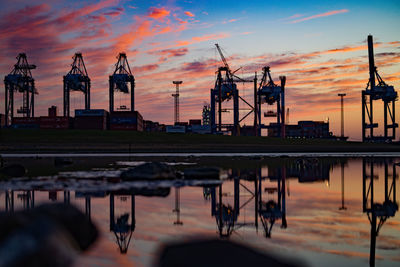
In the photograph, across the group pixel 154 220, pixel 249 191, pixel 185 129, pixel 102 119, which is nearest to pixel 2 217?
pixel 154 220

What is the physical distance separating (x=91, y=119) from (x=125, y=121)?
821 centimetres

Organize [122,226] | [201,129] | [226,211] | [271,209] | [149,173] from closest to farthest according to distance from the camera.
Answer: [122,226] → [226,211] → [271,209] → [149,173] → [201,129]

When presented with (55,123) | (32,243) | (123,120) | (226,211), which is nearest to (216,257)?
(32,243)

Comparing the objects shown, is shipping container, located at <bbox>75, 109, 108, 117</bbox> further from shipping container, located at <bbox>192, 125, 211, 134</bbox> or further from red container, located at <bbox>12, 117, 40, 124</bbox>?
shipping container, located at <bbox>192, 125, 211, 134</bbox>

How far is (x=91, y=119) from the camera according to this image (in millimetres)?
91688

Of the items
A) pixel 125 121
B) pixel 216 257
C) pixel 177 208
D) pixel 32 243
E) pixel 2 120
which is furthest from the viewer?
pixel 2 120

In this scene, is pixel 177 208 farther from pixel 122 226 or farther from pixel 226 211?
pixel 122 226

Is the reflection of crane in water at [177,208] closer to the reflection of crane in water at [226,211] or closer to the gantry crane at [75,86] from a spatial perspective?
the reflection of crane in water at [226,211]

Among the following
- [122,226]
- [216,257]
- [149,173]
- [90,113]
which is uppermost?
[90,113]

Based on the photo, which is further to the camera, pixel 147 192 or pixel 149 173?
pixel 149 173

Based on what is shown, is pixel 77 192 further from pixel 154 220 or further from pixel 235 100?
pixel 235 100

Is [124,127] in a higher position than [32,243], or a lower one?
higher

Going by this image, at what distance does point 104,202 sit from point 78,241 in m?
4.89

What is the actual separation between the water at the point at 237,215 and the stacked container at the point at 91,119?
76165mm
